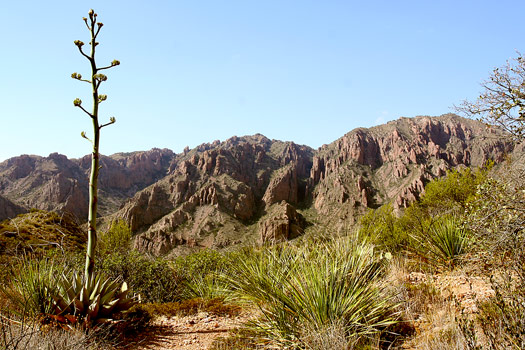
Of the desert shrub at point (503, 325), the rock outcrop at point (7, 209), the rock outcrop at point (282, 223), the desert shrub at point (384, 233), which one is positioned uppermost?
the rock outcrop at point (7, 209)

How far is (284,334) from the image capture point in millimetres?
3604

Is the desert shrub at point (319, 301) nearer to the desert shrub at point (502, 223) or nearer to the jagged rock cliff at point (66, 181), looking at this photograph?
the desert shrub at point (502, 223)

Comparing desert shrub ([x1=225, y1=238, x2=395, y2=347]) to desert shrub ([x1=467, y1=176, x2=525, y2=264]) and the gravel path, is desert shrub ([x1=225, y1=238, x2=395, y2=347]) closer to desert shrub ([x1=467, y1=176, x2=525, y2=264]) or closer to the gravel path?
the gravel path

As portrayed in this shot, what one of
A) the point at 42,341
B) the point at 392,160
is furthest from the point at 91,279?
the point at 392,160

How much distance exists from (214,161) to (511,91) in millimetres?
143677

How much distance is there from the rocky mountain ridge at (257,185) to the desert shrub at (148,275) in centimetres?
8153

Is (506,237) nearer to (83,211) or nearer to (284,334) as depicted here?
(284,334)

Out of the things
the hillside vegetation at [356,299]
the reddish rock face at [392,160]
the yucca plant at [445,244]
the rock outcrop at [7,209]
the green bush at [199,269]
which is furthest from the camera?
the reddish rock face at [392,160]

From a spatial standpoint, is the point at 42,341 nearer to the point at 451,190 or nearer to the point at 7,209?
the point at 451,190

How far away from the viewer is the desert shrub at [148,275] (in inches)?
369

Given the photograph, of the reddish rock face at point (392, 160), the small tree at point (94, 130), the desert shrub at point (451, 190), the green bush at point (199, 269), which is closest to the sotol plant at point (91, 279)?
the small tree at point (94, 130)

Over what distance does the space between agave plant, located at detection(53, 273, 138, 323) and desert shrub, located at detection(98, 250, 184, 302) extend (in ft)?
15.9

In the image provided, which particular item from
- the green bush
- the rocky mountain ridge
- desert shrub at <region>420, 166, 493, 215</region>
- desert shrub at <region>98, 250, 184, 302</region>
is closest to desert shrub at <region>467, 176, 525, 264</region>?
the green bush

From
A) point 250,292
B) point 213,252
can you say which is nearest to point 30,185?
point 213,252
